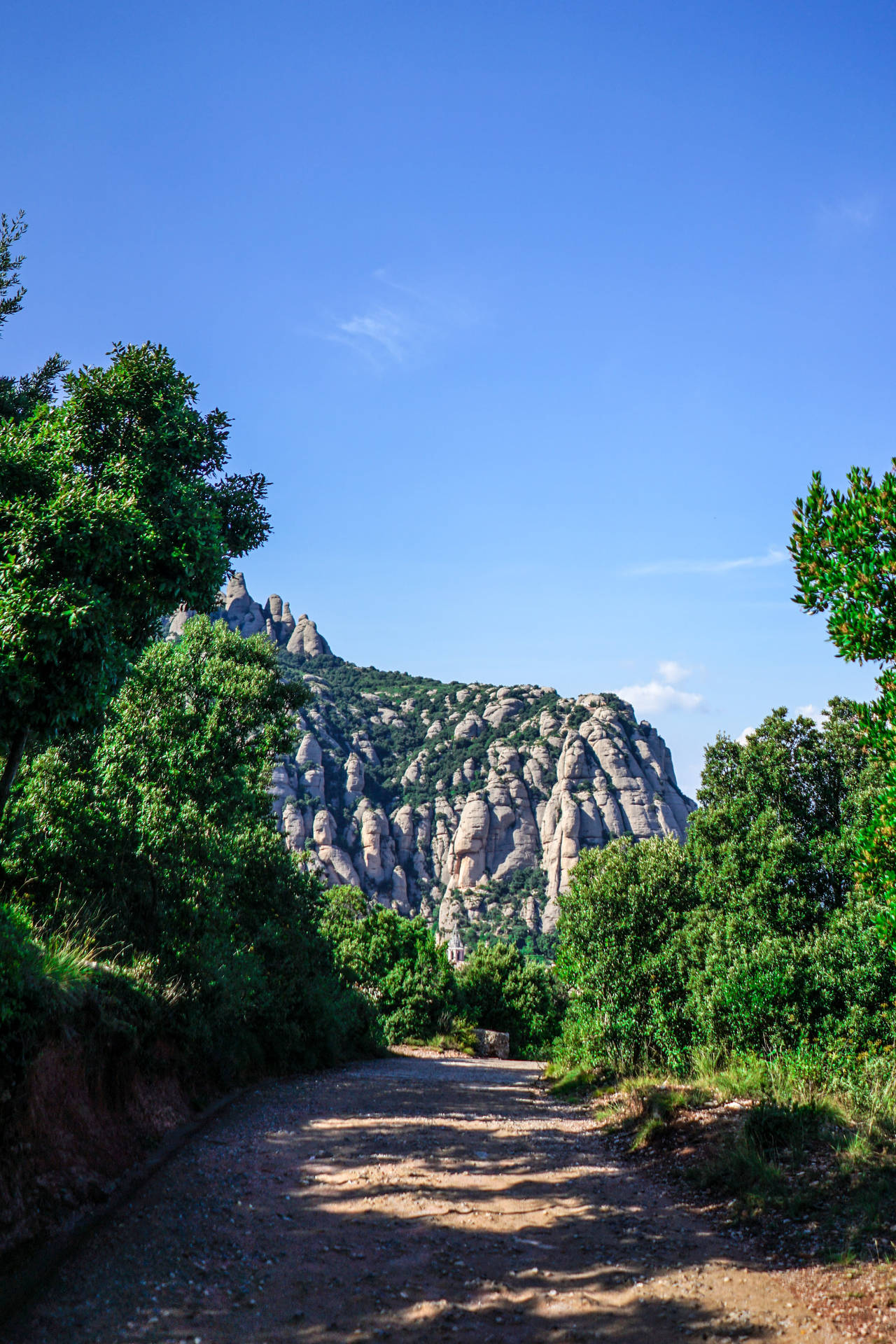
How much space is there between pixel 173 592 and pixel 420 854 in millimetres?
105818

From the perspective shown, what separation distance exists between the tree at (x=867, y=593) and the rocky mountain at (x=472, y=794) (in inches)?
3419

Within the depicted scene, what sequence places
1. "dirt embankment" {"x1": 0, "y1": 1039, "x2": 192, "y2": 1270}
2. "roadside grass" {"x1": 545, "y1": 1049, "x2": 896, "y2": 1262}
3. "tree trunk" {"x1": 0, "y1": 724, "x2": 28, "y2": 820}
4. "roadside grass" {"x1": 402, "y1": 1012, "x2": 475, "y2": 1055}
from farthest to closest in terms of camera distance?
"roadside grass" {"x1": 402, "y1": 1012, "x2": 475, "y2": 1055} → "tree trunk" {"x1": 0, "y1": 724, "x2": 28, "y2": 820} → "roadside grass" {"x1": 545, "y1": 1049, "x2": 896, "y2": 1262} → "dirt embankment" {"x1": 0, "y1": 1039, "x2": 192, "y2": 1270}

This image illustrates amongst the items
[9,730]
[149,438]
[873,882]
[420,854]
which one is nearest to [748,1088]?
[873,882]

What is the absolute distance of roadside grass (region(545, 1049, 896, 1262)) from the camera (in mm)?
7332

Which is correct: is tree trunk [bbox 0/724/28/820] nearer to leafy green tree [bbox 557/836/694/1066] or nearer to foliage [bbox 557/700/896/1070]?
foliage [bbox 557/700/896/1070]

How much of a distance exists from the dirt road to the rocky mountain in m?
84.2

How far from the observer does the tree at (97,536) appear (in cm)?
853

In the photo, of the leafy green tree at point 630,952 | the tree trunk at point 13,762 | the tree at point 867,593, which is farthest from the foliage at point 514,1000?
the tree at point 867,593

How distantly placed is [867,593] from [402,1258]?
6861 millimetres

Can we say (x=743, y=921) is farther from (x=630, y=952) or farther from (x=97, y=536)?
(x=97, y=536)

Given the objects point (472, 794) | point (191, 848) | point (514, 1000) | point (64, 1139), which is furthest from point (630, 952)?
point (472, 794)

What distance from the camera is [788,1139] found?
9.32 metres

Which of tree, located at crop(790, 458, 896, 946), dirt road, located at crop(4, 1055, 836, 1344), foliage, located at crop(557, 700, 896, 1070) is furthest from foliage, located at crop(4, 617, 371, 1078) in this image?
tree, located at crop(790, 458, 896, 946)

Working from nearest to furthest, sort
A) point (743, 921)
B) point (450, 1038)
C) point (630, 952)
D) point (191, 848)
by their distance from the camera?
point (743, 921) → point (191, 848) → point (630, 952) → point (450, 1038)
